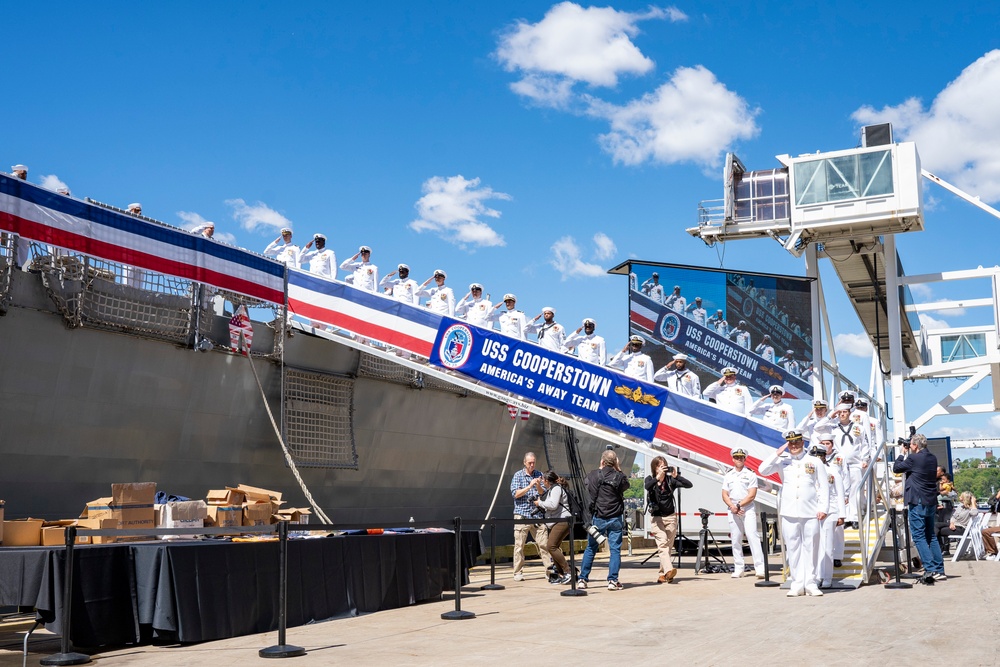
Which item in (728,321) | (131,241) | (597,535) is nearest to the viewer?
(597,535)

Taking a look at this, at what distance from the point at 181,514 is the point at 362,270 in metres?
8.05

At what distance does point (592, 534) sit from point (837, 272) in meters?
14.8

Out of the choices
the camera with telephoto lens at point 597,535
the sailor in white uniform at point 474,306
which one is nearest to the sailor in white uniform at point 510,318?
the sailor in white uniform at point 474,306

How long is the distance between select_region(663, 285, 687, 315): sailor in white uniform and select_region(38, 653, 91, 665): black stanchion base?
24.1 m

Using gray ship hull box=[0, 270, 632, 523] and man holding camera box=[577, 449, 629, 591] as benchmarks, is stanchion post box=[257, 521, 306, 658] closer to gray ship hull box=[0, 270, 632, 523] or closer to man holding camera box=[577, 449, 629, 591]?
man holding camera box=[577, 449, 629, 591]

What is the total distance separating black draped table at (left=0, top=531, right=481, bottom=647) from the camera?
674cm

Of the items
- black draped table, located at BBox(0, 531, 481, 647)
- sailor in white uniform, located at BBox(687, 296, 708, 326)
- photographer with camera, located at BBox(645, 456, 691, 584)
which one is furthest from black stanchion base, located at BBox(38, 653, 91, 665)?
sailor in white uniform, located at BBox(687, 296, 708, 326)

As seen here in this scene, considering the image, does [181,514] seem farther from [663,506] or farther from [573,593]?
[663,506]

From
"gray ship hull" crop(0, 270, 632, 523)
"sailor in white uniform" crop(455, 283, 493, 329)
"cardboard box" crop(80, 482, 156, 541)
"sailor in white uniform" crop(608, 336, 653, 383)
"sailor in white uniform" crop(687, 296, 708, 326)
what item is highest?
"sailor in white uniform" crop(687, 296, 708, 326)

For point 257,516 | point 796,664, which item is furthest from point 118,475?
point 796,664

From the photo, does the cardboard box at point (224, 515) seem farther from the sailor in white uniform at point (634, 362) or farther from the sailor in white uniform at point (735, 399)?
the sailor in white uniform at point (735, 399)

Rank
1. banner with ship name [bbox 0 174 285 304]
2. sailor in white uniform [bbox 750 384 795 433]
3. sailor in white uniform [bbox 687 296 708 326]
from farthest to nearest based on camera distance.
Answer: sailor in white uniform [bbox 687 296 708 326] < sailor in white uniform [bbox 750 384 795 433] < banner with ship name [bbox 0 174 285 304]

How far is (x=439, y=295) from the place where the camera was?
55.5 feet

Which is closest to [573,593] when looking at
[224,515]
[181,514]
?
[224,515]
